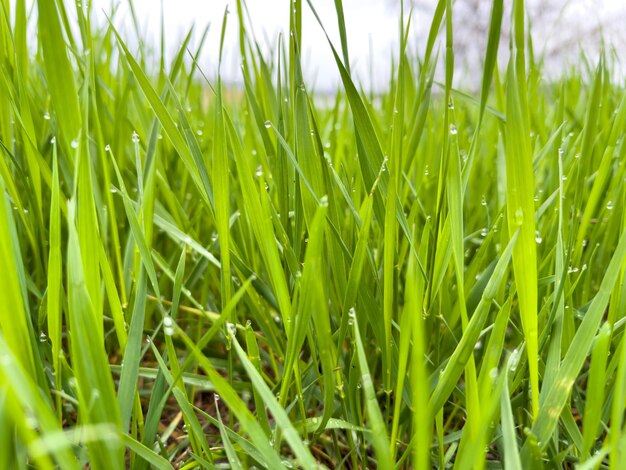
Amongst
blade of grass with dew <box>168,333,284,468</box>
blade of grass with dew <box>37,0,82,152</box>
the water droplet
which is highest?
blade of grass with dew <box>37,0,82,152</box>

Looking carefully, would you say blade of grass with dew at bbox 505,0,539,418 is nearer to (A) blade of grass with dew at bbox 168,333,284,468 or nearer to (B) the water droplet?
(B) the water droplet

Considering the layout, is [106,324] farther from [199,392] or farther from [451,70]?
[451,70]

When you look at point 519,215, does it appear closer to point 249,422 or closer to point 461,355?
point 461,355

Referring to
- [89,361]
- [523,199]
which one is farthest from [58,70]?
[523,199]

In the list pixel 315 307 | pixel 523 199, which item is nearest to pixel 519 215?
pixel 523 199

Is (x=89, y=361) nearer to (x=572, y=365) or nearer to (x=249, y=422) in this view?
(x=249, y=422)

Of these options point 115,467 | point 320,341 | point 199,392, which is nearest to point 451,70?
point 320,341

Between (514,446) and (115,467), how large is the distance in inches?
9.0

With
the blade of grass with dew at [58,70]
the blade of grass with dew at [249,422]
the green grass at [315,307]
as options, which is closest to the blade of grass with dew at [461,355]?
the green grass at [315,307]

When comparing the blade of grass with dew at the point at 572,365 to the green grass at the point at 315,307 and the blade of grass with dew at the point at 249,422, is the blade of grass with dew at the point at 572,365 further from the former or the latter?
the blade of grass with dew at the point at 249,422

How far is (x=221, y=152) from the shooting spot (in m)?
0.45

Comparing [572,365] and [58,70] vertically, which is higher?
[58,70]

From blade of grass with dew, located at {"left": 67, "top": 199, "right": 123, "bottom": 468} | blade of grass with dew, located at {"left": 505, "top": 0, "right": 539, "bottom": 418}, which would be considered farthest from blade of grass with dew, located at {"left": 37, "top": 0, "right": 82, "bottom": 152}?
blade of grass with dew, located at {"left": 505, "top": 0, "right": 539, "bottom": 418}

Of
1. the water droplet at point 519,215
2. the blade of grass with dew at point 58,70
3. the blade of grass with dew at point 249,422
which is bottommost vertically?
the blade of grass with dew at point 249,422
